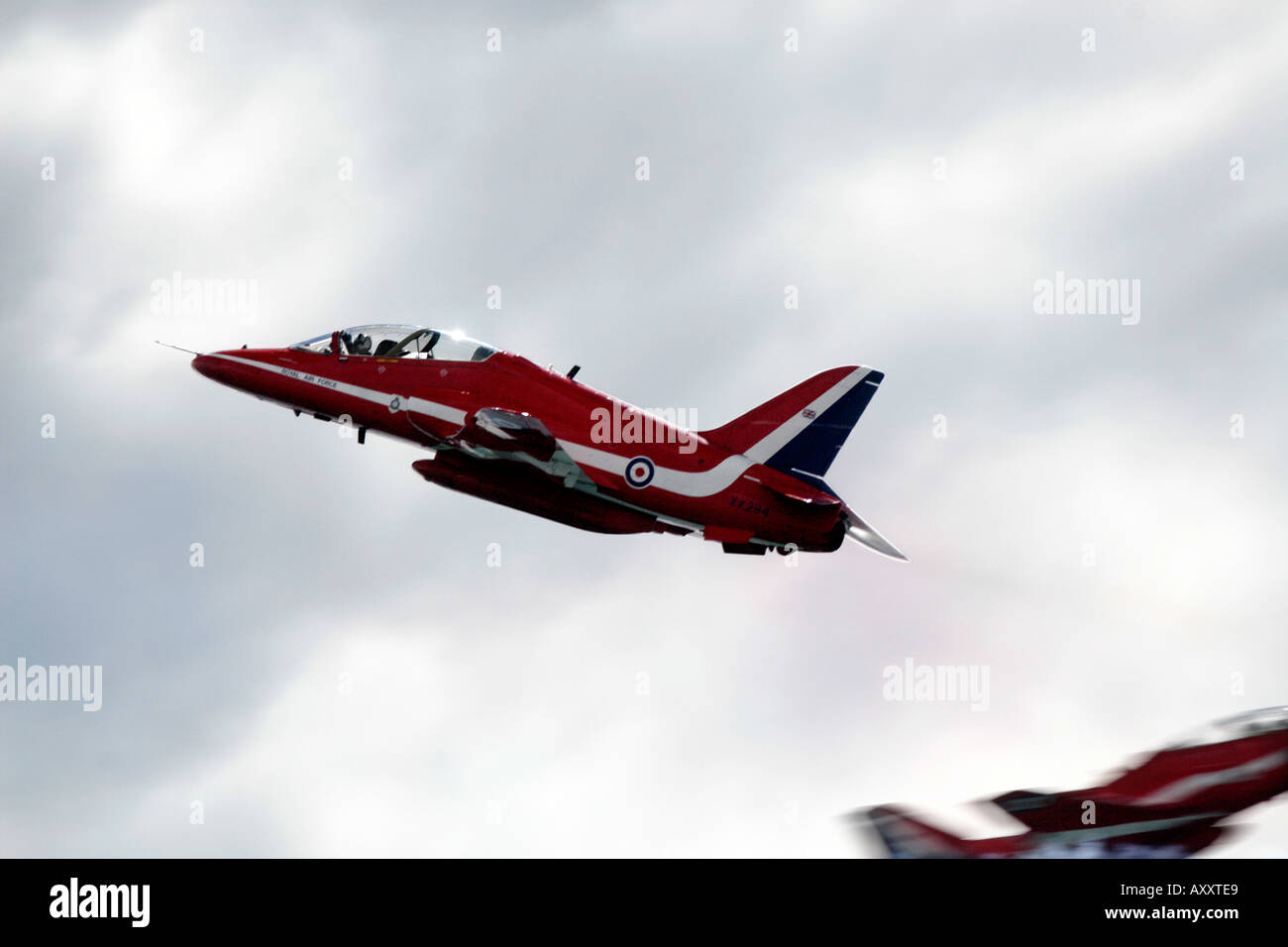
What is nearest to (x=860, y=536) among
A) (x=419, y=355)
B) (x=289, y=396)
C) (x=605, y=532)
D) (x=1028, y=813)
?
(x=605, y=532)

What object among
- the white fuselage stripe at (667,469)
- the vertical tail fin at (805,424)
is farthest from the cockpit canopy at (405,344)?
the vertical tail fin at (805,424)

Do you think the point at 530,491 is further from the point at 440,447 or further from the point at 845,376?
the point at 845,376

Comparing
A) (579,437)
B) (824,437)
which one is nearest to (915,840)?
(824,437)

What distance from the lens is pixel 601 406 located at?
129ft

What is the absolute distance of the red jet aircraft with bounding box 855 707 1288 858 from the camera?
3216 cm

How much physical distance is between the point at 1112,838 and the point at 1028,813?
5.91 ft

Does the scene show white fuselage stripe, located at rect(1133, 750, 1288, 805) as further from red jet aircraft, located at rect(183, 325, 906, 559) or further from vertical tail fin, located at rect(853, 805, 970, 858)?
red jet aircraft, located at rect(183, 325, 906, 559)

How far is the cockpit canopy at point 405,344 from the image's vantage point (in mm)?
40188

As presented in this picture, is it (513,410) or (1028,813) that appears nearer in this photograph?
(1028,813)

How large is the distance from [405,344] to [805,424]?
10901 mm

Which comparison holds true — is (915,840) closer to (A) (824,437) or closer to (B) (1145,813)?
(B) (1145,813)

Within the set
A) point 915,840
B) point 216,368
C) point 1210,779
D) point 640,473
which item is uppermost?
point 216,368

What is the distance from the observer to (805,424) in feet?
130

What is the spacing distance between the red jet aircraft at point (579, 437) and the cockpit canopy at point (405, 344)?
38 mm
